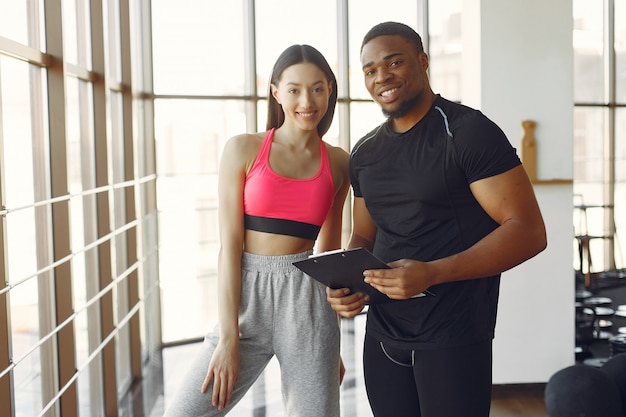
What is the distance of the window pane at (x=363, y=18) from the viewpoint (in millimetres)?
5938

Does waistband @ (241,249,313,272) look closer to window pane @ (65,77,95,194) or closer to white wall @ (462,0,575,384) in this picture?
window pane @ (65,77,95,194)

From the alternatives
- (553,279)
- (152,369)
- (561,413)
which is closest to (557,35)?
(553,279)

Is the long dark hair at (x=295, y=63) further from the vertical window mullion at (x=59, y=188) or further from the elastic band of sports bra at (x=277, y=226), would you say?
the vertical window mullion at (x=59, y=188)

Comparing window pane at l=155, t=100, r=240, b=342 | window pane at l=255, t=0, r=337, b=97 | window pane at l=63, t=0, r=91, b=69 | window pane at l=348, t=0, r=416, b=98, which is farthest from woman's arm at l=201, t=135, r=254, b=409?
window pane at l=348, t=0, r=416, b=98

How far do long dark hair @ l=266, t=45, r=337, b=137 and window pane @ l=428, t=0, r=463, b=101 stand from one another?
4.53 metres

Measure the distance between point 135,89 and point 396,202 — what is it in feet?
11.1

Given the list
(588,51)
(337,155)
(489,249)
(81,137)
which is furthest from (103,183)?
(588,51)

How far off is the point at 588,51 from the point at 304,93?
23.1ft

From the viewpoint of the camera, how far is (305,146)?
73.8 inches

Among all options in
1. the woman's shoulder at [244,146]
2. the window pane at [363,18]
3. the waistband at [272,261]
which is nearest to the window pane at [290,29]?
the window pane at [363,18]

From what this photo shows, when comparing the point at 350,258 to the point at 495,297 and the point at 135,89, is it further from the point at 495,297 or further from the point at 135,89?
the point at 135,89

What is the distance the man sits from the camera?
5.24 ft

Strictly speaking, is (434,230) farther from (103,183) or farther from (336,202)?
(103,183)

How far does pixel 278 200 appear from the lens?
70.5 inches
